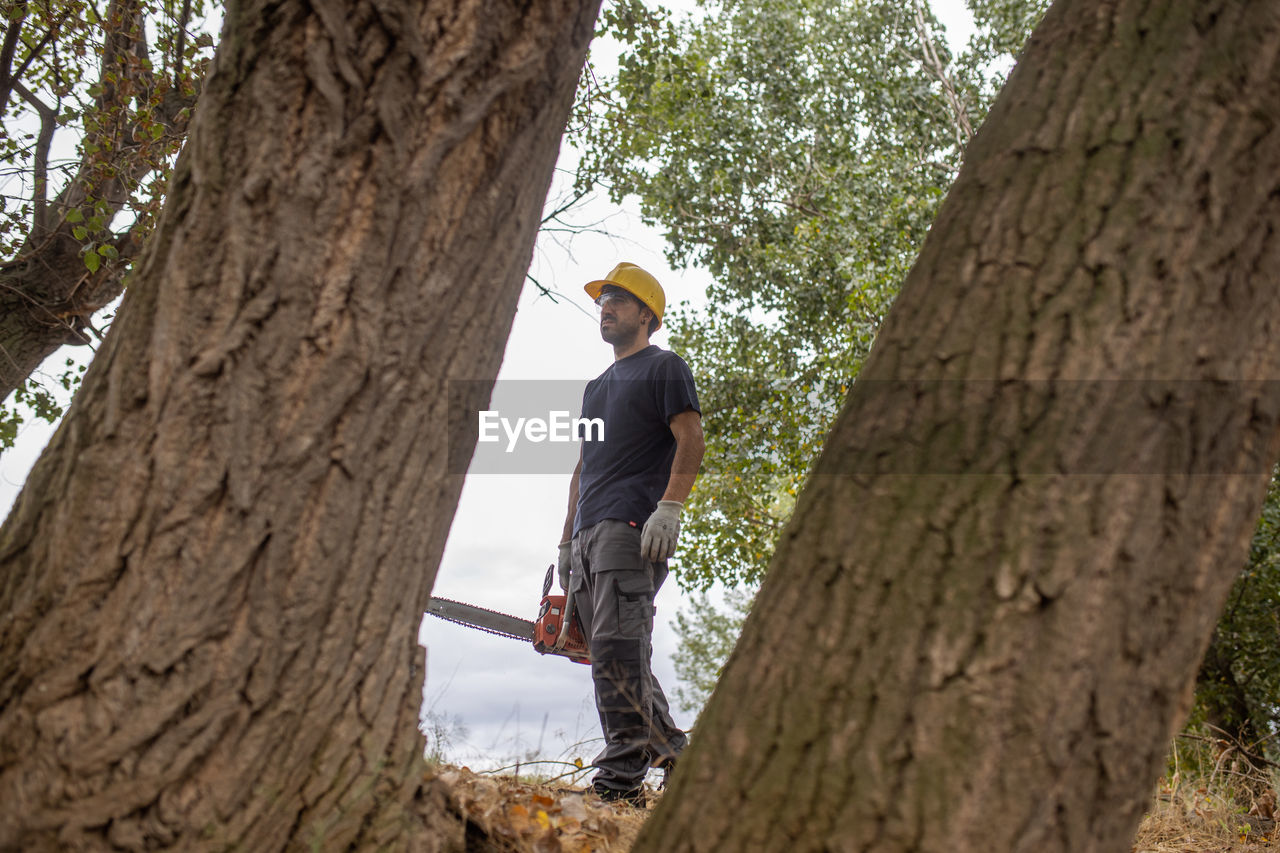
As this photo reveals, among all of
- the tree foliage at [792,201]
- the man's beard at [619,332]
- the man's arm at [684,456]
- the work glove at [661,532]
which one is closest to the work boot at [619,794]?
the work glove at [661,532]

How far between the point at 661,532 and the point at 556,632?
0.97 meters

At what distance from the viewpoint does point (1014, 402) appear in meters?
1.31

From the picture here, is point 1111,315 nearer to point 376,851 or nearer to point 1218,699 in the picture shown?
point 376,851

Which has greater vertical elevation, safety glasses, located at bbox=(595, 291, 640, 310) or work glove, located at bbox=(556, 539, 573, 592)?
safety glasses, located at bbox=(595, 291, 640, 310)

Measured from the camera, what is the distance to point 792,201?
13156mm

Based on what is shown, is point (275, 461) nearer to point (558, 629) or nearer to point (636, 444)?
point (636, 444)

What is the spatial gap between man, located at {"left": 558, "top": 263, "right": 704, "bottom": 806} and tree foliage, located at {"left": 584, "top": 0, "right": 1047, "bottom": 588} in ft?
18.3

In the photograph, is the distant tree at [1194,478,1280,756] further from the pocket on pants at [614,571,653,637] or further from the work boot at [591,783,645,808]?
the work boot at [591,783,645,808]

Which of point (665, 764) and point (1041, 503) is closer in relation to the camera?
point (1041, 503)

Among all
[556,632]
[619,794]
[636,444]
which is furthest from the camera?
[556,632]

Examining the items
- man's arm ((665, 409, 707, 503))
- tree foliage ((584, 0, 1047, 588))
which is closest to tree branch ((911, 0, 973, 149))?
tree foliage ((584, 0, 1047, 588))

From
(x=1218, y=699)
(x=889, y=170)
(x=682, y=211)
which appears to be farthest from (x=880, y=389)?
(x=682, y=211)

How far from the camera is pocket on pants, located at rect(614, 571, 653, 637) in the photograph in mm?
3467

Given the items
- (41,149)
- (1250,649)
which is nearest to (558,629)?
(41,149)
